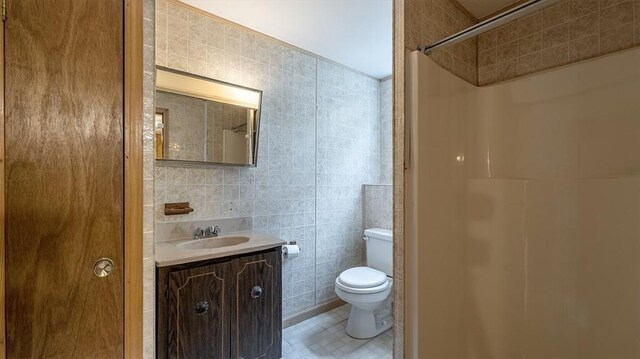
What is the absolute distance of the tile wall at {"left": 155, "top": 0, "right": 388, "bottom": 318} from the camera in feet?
6.05

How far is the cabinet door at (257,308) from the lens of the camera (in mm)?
1625

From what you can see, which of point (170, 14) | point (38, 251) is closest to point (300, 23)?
point (170, 14)

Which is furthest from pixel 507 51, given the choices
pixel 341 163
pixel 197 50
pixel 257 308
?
pixel 257 308

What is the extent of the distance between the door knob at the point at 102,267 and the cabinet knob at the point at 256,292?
0.97 meters

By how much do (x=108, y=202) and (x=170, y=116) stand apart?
3.68 ft

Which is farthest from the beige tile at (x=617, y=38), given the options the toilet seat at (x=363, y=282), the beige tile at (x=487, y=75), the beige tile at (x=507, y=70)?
the toilet seat at (x=363, y=282)

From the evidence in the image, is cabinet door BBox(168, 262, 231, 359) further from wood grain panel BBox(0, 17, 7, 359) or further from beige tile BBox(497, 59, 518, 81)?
beige tile BBox(497, 59, 518, 81)

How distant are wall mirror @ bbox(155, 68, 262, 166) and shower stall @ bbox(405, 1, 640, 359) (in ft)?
4.13

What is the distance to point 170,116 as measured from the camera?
5.84 feet

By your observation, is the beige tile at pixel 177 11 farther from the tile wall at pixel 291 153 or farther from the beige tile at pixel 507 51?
the beige tile at pixel 507 51

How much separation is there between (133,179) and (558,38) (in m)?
2.07

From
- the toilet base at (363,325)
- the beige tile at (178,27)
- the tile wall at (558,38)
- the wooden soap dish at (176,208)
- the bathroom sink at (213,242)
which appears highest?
the beige tile at (178,27)

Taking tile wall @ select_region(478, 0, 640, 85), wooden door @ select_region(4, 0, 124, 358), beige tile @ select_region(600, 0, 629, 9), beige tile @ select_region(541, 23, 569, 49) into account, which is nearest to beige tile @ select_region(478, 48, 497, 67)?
tile wall @ select_region(478, 0, 640, 85)

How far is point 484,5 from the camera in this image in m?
1.59
